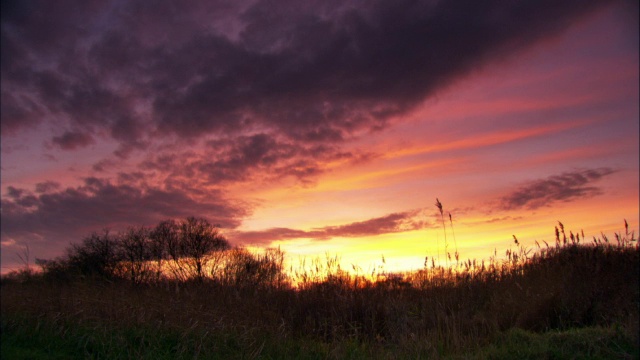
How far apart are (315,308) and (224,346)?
558cm

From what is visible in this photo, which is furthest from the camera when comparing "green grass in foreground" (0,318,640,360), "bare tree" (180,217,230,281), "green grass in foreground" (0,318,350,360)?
"bare tree" (180,217,230,281)

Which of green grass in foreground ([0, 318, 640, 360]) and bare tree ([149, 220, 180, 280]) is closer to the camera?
green grass in foreground ([0, 318, 640, 360])

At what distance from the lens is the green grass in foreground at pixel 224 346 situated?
751 cm

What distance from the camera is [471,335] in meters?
9.59

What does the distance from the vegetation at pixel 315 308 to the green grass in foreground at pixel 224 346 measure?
1.3 inches

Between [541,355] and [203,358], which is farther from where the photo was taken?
[203,358]

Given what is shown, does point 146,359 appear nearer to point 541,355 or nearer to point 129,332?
point 129,332

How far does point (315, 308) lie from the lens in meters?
14.3

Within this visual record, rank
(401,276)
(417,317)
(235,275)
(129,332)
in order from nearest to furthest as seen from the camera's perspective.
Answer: (129,332) < (417,317) < (401,276) < (235,275)

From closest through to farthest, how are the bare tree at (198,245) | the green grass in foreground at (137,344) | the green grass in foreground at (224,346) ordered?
the green grass in foreground at (224,346) → the green grass in foreground at (137,344) → the bare tree at (198,245)

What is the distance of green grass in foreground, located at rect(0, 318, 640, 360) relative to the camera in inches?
296

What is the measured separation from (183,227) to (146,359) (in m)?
14.8

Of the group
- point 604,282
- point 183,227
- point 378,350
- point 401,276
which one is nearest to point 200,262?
point 183,227

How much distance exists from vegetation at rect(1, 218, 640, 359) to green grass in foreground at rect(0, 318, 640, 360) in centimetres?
3
